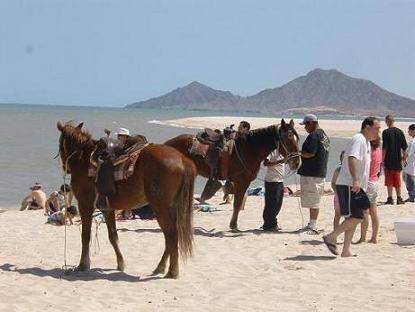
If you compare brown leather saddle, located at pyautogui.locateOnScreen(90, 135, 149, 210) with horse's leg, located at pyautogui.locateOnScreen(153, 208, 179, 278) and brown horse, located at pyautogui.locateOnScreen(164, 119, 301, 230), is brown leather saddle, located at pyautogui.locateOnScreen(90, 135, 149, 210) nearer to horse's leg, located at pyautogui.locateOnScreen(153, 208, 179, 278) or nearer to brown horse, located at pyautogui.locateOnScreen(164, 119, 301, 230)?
horse's leg, located at pyautogui.locateOnScreen(153, 208, 179, 278)

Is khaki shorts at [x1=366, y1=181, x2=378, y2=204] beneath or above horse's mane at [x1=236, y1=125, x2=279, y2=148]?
beneath

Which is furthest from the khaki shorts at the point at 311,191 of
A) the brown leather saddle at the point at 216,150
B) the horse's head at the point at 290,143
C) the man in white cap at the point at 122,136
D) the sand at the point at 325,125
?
the sand at the point at 325,125

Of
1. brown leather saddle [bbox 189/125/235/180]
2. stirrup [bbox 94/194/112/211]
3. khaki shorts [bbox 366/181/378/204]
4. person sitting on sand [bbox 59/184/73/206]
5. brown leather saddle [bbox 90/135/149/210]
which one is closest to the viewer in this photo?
brown leather saddle [bbox 90/135/149/210]

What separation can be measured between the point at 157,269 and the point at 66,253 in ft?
6.45

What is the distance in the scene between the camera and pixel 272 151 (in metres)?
10.9

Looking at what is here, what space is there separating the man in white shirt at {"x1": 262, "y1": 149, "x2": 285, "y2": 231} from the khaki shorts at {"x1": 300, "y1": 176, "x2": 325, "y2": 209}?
55 cm

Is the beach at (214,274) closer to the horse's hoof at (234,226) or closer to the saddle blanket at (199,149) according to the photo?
the horse's hoof at (234,226)

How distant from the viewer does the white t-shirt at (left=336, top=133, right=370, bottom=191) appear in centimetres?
841

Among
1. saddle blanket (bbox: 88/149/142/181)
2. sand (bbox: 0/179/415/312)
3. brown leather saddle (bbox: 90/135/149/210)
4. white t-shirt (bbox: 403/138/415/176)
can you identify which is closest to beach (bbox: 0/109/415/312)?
sand (bbox: 0/179/415/312)

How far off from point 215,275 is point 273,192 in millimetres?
3636

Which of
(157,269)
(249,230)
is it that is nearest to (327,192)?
(249,230)

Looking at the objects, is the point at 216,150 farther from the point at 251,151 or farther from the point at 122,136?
the point at 122,136

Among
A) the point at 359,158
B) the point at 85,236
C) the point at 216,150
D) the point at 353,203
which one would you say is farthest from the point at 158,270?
the point at 216,150

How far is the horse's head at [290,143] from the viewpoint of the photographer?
1061cm
